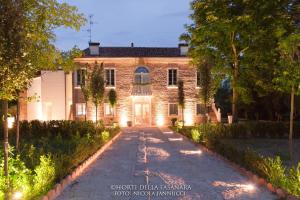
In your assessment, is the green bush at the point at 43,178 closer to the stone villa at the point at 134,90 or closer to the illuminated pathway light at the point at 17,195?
the illuminated pathway light at the point at 17,195

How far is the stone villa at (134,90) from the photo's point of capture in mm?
37938

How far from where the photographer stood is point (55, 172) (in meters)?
9.98

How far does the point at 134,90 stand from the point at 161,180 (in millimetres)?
27965


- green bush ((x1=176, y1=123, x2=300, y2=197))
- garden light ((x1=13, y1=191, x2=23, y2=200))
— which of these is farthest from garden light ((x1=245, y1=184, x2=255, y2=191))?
garden light ((x1=13, y1=191, x2=23, y2=200))

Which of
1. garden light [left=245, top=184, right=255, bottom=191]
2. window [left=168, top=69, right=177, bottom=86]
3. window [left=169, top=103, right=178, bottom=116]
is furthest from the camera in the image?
window [left=168, top=69, right=177, bottom=86]

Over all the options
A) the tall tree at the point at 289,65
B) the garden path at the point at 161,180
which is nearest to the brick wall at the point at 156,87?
the garden path at the point at 161,180

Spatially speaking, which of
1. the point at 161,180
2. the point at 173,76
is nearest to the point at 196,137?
the point at 161,180

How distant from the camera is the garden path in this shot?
9062 millimetres

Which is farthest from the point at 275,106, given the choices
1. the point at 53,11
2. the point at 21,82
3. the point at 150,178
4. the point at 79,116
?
the point at 21,82

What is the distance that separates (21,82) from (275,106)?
30529 millimetres

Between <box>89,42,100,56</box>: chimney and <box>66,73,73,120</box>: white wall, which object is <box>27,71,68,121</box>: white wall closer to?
<box>66,73,73,120</box>: white wall

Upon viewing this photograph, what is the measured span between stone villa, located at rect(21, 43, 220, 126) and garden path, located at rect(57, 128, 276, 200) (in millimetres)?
22465

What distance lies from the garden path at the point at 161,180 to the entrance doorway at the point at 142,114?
74.2 feet

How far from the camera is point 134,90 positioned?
127ft
